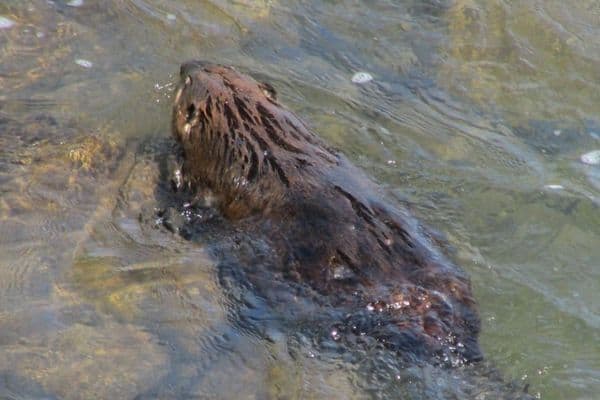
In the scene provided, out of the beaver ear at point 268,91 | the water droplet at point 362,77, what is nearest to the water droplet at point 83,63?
the beaver ear at point 268,91

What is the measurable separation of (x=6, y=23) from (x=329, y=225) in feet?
12.7

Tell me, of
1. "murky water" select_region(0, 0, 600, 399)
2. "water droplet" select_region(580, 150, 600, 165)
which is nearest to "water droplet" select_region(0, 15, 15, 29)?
"murky water" select_region(0, 0, 600, 399)

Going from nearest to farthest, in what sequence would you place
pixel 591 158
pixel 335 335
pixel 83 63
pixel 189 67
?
pixel 335 335
pixel 189 67
pixel 591 158
pixel 83 63

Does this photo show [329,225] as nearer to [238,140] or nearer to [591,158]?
[238,140]

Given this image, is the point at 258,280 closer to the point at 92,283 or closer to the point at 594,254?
the point at 92,283

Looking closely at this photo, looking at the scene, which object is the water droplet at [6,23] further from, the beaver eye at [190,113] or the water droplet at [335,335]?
the water droplet at [335,335]

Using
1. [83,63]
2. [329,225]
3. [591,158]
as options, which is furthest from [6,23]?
[591,158]

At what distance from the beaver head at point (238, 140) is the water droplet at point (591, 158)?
7.66 ft

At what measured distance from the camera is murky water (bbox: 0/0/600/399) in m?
4.61

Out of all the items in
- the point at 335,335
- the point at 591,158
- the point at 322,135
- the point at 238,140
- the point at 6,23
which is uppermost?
the point at 238,140

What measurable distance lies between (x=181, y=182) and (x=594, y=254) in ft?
8.28

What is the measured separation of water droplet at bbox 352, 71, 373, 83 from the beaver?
1.83m

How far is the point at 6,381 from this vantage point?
14.3 feet

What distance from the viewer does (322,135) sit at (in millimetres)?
6617
